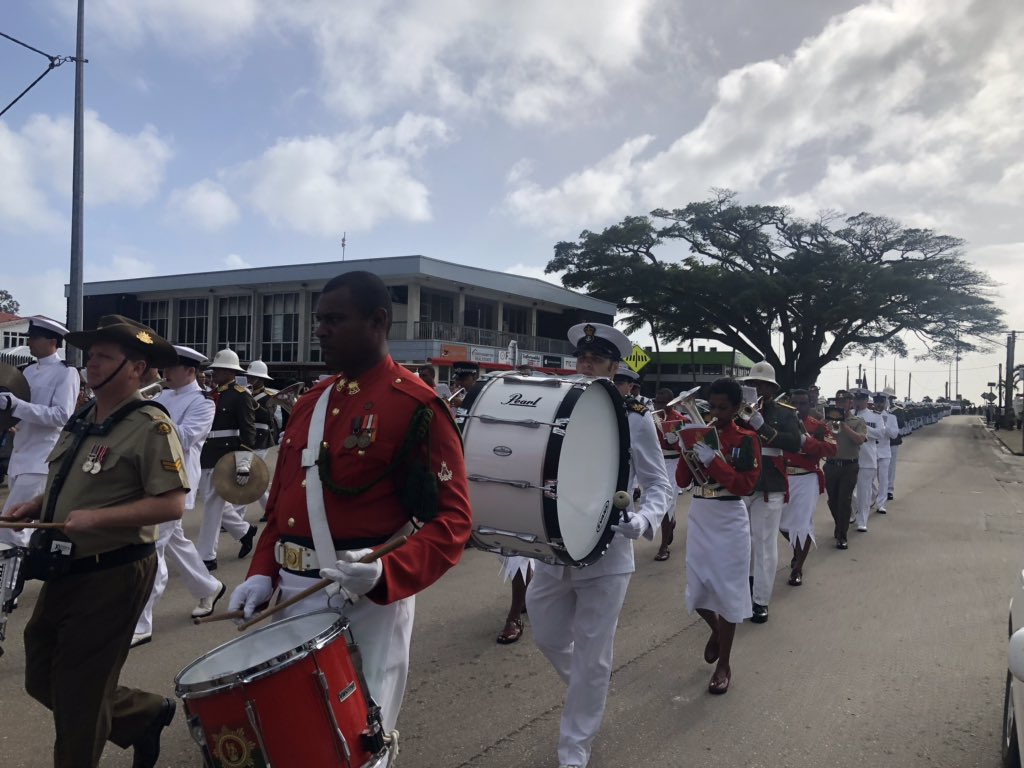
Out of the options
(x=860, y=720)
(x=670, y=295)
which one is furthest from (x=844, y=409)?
(x=670, y=295)

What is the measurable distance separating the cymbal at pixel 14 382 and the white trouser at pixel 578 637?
13.2ft

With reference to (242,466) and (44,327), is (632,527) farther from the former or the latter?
(44,327)

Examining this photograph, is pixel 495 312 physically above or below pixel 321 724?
above

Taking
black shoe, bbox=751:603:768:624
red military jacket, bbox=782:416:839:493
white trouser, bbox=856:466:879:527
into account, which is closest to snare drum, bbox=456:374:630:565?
black shoe, bbox=751:603:768:624

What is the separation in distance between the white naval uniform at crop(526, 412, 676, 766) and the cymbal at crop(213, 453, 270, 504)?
Result: 2.09 metres

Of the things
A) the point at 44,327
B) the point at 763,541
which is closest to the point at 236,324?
the point at 44,327

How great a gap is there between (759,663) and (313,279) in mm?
29524

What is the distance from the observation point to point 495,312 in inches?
1462

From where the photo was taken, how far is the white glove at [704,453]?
489cm

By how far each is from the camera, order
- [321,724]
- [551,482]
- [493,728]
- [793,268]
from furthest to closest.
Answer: [793,268] → [493,728] → [551,482] → [321,724]

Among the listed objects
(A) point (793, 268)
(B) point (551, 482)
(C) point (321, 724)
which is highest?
(A) point (793, 268)

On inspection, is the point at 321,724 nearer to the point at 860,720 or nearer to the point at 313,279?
the point at 860,720

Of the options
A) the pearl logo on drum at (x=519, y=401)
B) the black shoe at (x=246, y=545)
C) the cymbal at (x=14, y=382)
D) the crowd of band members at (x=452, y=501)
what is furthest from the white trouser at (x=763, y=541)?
the cymbal at (x=14, y=382)

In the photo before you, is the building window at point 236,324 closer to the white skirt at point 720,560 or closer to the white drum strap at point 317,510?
the white skirt at point 720,560
